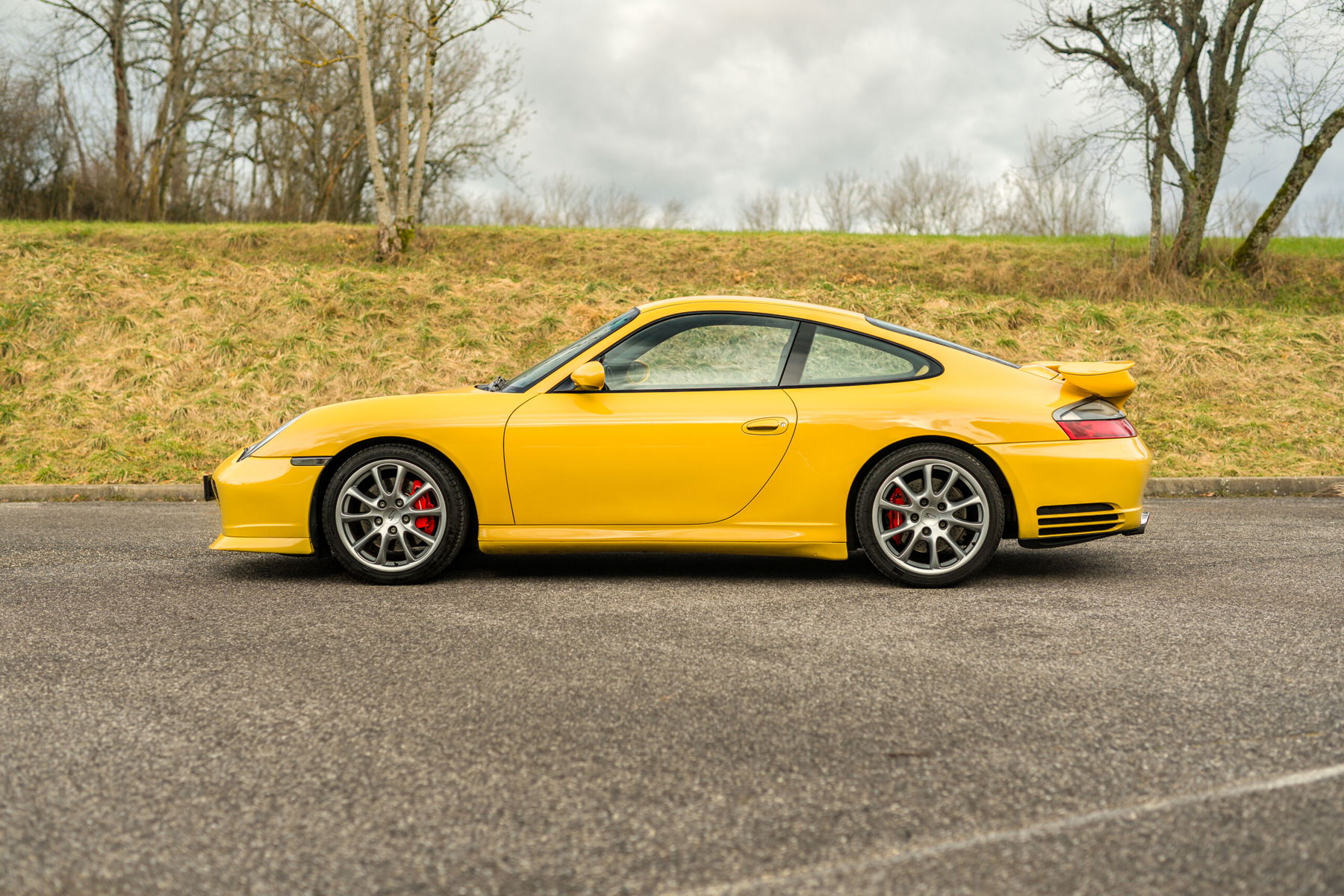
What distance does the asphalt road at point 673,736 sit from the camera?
229 centimetres

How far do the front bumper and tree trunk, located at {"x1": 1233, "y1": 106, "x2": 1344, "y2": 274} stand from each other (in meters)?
19.4

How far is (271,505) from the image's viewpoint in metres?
5.45

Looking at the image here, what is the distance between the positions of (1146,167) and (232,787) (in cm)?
2160

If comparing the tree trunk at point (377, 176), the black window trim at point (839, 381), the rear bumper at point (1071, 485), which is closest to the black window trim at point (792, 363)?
the black window trim at point (839, 381)

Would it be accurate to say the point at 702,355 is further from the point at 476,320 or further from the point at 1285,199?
the point at 1285,199

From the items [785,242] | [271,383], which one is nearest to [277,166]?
[785,242]

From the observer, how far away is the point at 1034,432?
523 cm

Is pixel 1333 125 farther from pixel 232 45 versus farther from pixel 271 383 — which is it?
pixel 232 45

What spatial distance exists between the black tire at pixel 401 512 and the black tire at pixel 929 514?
2030 millimetres

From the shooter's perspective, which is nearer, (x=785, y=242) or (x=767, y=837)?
(x=767, y=837)

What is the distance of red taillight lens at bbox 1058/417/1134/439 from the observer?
525 centimetres

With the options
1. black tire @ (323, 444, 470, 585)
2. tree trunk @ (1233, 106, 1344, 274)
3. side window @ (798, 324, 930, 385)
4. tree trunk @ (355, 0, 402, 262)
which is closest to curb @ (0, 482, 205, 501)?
black tire @ (323, 444, 470, 585)

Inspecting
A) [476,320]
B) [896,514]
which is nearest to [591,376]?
[896,514]

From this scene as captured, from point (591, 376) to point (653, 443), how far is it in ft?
1.50
